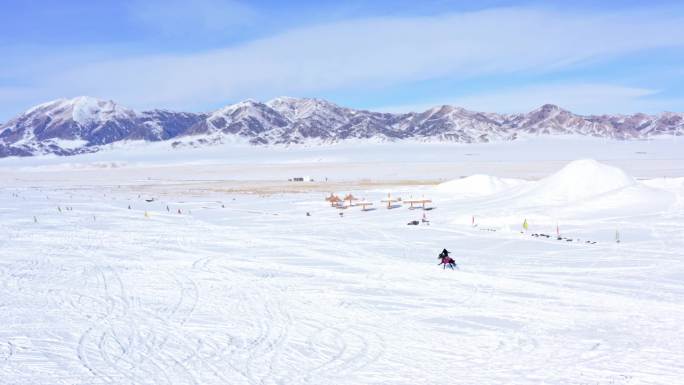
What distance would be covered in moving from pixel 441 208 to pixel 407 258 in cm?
1642

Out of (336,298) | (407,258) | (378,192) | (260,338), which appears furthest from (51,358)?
(378,192)

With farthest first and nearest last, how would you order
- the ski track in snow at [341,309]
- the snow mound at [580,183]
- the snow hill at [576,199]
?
the snow mound at [580,183], the snow hill at [576,199], the ski track in snow at [341,309]

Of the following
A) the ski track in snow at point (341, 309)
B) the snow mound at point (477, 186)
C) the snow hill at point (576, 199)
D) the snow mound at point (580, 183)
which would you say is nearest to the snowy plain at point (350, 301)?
the ski track in snow at point (341, 309)

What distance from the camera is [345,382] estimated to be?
9.21 meters

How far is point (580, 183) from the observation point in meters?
33.9

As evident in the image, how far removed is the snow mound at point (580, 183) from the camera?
3306 cm

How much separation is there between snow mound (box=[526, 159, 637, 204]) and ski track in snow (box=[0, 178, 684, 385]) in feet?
22.0

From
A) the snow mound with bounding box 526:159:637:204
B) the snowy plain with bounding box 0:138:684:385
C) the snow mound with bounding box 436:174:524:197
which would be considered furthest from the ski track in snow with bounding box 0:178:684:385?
the snow mound with bounding box 436:174:524:197

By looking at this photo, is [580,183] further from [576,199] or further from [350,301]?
[350,301]

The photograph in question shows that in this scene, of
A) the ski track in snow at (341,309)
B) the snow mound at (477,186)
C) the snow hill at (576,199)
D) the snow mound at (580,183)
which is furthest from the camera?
the snow mound at (477,186)

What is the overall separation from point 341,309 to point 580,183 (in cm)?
2444

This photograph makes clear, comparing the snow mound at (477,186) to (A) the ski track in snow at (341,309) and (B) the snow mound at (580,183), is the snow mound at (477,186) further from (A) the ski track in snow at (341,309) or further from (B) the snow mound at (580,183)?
(A) the ski track in snow at (341,309)

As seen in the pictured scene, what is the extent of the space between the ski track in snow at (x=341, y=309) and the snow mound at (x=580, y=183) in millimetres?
6695

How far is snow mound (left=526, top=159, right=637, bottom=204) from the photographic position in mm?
33062
